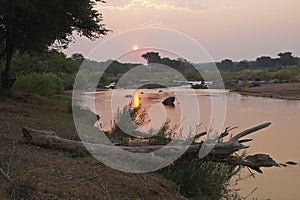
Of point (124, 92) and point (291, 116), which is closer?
point (291, 116)

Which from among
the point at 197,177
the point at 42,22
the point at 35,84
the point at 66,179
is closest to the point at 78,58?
the point at 35,84

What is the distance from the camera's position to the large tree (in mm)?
15039

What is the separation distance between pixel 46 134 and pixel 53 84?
21467 mm

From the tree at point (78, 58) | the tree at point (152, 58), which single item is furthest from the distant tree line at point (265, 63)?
the tree at point (152, 58)

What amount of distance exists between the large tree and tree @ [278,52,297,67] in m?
97.1

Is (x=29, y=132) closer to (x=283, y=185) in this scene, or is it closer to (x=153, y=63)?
(x=153, y=63)

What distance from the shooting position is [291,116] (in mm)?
26766

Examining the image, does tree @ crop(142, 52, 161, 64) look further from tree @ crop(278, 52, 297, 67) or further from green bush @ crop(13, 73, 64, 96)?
tree @ crop(278, 52, 297, 67)

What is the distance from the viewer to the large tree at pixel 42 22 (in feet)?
49.3

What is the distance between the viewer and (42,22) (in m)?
16.3

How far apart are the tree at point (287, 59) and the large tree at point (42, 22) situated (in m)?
97.1

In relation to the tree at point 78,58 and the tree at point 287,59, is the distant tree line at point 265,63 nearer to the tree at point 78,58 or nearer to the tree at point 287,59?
the tree at point 287,59

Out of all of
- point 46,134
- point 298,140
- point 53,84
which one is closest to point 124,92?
point 53,84

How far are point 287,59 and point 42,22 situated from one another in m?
102
